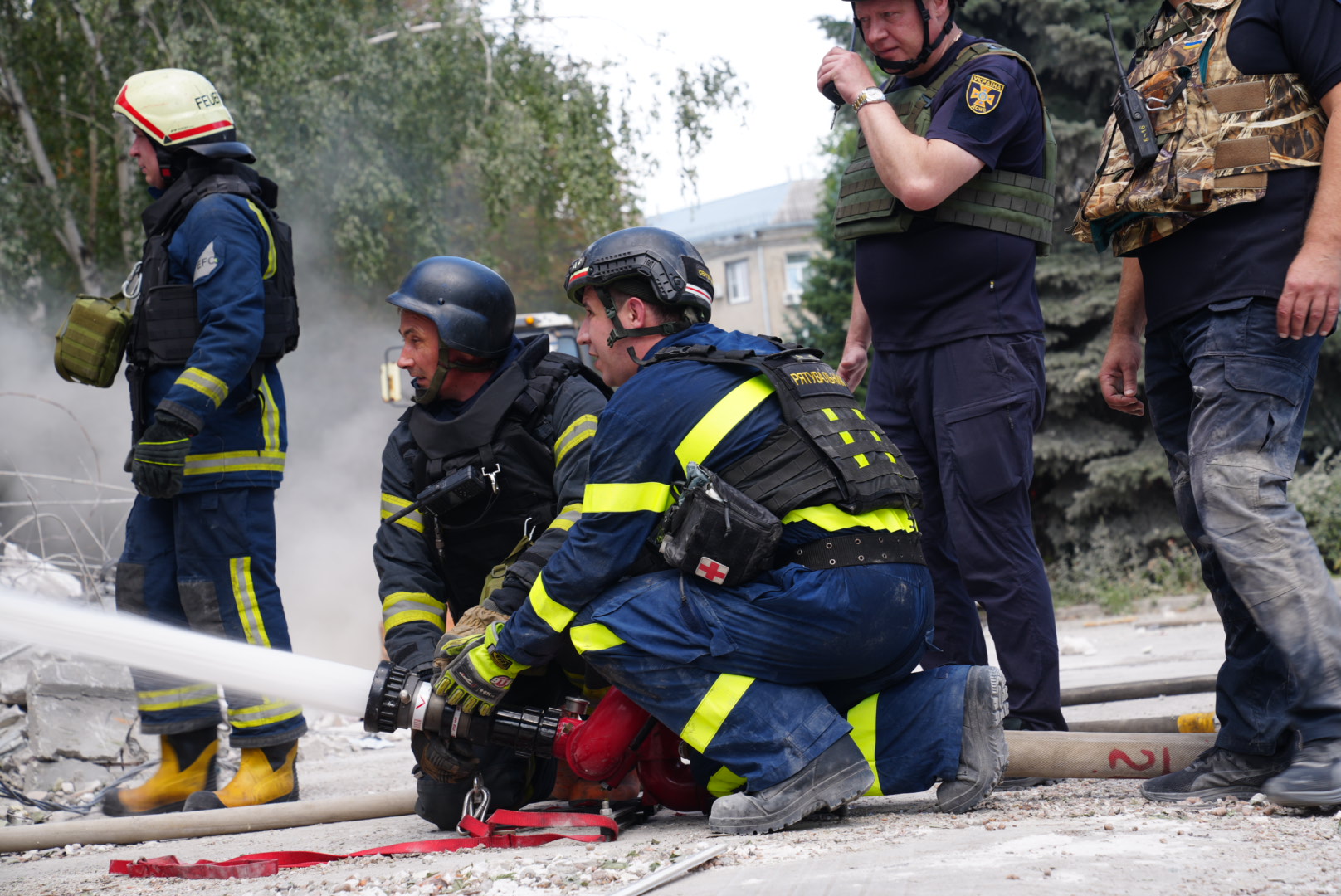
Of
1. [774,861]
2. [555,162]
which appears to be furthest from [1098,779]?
[555,162]

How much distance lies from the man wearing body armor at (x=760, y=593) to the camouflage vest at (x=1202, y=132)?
0.82m

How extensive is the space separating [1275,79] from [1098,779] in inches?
70.4

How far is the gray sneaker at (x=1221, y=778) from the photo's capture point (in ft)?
9.31

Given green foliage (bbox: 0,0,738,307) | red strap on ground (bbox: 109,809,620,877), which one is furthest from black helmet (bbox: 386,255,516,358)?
green foliage (bbox: 0,0,738,307)

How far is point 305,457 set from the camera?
14203mm

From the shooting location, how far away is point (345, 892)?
97.4 inches

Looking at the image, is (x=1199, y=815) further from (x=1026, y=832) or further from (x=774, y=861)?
(x=774, y=861)

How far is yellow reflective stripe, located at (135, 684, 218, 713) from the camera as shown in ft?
14.0

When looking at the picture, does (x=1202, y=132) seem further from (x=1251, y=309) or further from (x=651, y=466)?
(x=651, y=466)

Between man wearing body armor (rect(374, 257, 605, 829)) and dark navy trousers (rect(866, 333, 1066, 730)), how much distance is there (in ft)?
3.24

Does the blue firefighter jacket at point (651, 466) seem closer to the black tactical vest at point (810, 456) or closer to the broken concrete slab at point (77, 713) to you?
the black tactical vest at point (810, 456)

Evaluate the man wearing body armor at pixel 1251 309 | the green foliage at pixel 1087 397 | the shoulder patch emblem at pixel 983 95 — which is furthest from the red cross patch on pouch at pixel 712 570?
the green foliage at pixel 1087 397

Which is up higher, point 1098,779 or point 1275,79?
point 1275,79

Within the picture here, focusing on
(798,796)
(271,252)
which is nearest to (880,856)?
(798,796)
